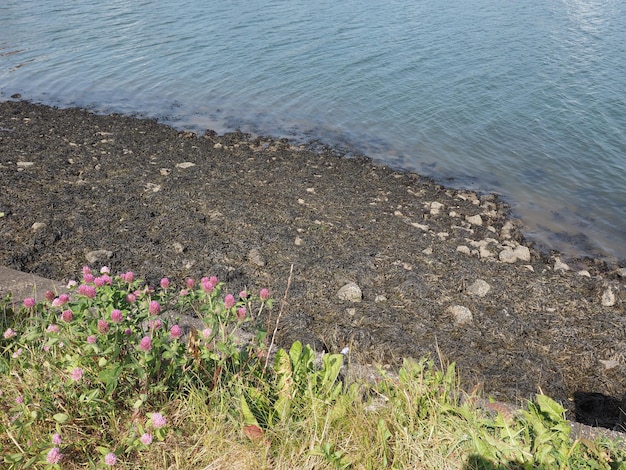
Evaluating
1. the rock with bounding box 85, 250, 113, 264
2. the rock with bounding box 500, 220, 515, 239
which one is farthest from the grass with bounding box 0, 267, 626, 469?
the rock with bounding box 500, 220, 515, 239

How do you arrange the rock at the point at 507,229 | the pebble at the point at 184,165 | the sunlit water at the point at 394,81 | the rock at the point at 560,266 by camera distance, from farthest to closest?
the sunlit water at the point at 394,81, the pebble at the point at 184,165, the rock at the point at 507,229, the rock at the point at 560,266

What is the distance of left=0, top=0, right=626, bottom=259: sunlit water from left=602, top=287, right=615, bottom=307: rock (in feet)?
6.59

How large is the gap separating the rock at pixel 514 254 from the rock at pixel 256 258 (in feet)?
11.6

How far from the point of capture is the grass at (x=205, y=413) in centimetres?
283

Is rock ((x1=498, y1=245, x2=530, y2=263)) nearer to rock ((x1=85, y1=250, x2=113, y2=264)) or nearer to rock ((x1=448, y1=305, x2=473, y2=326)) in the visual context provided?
rock ((x1=448, y1=305, x2=473, y2=326))

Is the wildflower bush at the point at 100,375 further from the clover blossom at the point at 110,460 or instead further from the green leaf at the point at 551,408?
the green leaf at the point at 551,408

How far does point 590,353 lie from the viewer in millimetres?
5473

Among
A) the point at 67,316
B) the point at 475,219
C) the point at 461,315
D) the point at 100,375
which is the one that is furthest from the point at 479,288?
the point at 67,316

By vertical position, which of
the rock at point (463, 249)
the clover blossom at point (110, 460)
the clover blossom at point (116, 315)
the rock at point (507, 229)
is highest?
the clover blossom at point (116, 315)

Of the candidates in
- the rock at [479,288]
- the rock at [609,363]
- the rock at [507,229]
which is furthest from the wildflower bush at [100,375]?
the rock at [507,229]

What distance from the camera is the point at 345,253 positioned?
22.8 feet

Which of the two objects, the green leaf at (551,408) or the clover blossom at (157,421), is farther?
the green leaf at (551,408)

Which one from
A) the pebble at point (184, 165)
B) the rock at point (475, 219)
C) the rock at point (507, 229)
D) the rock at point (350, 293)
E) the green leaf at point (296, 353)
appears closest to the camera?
the green leaf at point (296, 353)

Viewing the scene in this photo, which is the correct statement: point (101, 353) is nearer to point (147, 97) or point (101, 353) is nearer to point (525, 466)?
point (525, 466)
